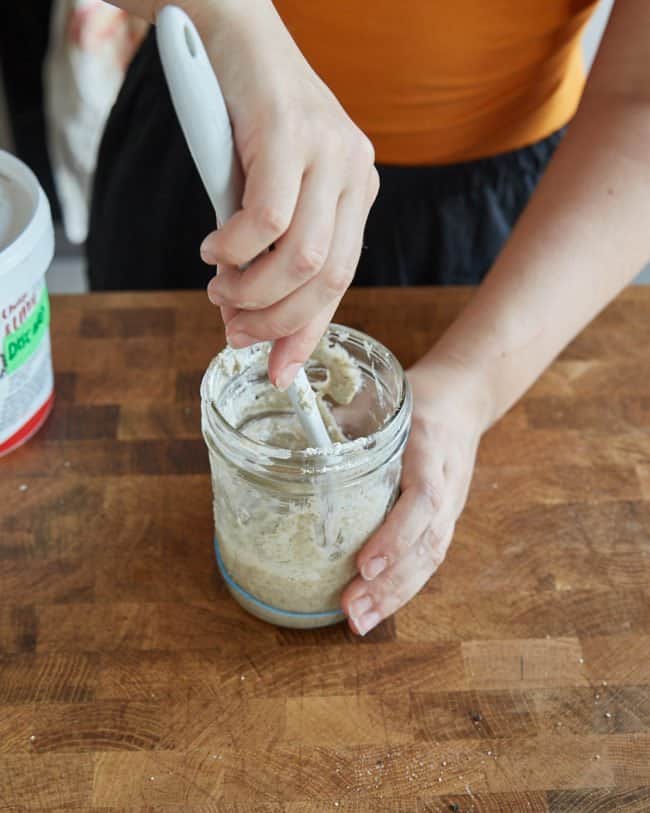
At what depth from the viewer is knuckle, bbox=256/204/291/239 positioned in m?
0.52

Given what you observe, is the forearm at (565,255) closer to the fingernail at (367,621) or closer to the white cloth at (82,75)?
the fingernail at (367,621)

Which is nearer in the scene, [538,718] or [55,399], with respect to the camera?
[538,718]

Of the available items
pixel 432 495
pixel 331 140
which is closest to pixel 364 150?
pixel 331 140

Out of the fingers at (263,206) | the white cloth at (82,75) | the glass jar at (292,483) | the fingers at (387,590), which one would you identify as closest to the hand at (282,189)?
the fingers at (263,206)

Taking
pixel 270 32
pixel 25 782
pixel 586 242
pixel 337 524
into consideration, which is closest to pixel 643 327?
pixel 586 242

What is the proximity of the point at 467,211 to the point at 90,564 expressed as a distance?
0.58m

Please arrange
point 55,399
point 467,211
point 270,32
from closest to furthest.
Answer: point 270,32 → point 55,399 → point 467,211

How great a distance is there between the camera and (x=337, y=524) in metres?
0.69

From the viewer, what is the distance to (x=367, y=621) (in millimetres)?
714

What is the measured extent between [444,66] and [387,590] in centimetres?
52

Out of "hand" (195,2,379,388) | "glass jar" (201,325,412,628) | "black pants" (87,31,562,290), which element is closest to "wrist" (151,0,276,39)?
"hand" (195,2,379,388)

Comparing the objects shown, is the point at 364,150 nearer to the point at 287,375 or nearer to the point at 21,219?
the point at 287,375

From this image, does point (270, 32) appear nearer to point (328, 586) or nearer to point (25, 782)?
point (328, 586)

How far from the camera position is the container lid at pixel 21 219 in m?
0.75
